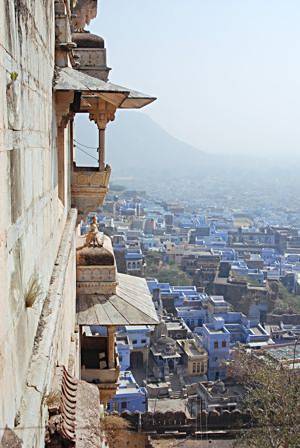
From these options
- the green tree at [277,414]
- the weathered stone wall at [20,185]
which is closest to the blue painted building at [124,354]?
the green tree at [277,414]

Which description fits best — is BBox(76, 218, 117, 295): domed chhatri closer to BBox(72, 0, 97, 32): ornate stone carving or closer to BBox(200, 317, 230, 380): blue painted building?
BBox(72, 0, 97, 32): ornate stone carving

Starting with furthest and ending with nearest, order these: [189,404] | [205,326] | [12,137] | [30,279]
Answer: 1. [205,326]
2. [189,404]
3. [30,279]
4. [12,137]

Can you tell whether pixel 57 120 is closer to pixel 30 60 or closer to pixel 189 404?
pixel 30 60

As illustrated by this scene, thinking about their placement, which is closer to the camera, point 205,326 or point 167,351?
point 167,351

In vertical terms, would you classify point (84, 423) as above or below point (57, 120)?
below

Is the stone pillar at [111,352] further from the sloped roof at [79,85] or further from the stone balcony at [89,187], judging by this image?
the sloped roof at [79,85]

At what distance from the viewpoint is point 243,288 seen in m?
32.6

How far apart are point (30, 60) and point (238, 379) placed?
18.9 m

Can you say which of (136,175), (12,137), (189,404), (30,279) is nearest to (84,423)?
(30,279)

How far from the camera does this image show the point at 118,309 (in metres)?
4.64

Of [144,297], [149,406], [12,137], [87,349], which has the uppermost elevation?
[12,137]

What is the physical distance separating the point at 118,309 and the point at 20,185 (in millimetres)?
3213

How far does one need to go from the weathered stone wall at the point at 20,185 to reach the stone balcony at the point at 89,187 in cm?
253

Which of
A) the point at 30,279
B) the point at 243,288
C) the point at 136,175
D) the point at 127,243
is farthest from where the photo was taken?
the point at 136,175
